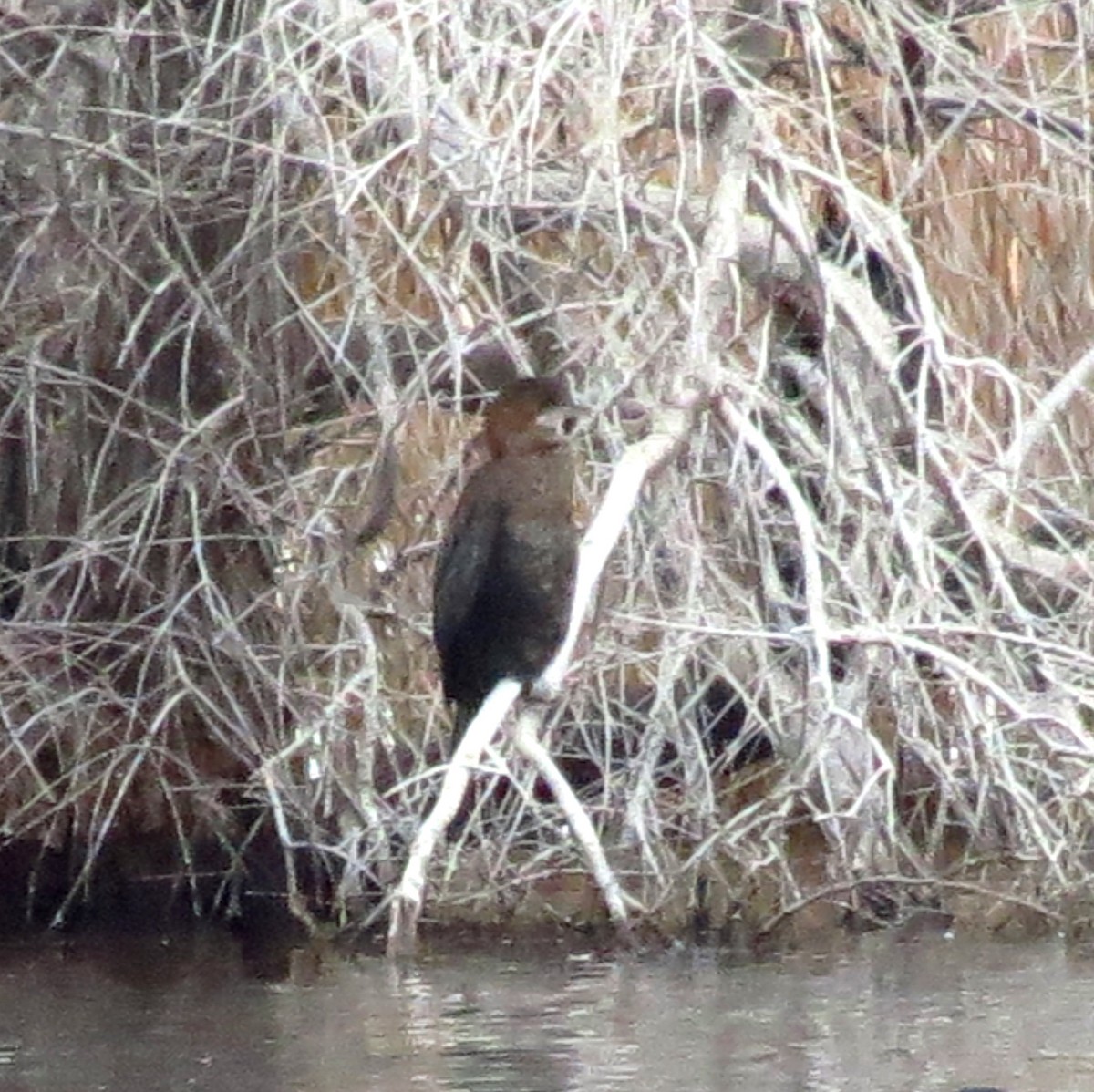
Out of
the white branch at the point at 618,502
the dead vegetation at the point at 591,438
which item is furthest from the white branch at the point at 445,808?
the dead vegetation at the point at 591,438

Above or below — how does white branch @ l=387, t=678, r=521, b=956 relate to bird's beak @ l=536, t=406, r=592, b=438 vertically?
below

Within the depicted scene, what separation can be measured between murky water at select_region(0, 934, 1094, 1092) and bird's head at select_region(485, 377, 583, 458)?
1.26m

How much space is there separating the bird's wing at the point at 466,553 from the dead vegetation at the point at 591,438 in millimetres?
215

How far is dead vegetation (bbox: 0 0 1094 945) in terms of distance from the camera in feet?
21.5

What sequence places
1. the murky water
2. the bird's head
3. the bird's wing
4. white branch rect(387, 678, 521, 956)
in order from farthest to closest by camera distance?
the bird's wing
the bird's head
the murky water
white branch rect(387, 678, 521, 956)

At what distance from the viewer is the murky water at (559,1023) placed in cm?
A: 645

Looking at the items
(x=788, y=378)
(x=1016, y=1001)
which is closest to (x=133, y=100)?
(x=788, y=378)

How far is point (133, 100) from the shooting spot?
25.5ft

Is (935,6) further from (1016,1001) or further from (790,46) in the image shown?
(1016,1001)

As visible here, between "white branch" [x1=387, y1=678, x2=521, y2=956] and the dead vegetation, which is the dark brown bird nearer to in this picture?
the dead vegetation

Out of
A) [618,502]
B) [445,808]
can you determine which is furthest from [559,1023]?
[618,502]

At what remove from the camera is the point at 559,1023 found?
7102 mm

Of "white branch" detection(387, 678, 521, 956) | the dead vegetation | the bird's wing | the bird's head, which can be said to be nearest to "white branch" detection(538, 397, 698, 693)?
the dead vegetation

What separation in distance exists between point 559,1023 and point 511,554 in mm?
1036
